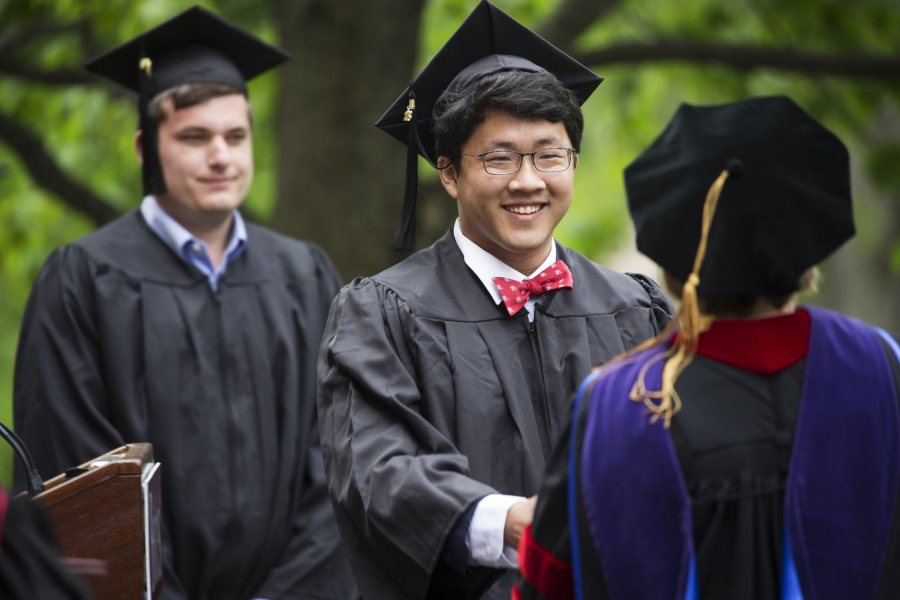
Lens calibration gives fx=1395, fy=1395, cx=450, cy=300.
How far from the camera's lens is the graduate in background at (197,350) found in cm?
475

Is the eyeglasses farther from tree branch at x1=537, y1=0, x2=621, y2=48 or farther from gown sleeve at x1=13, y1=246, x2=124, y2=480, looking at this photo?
tree branch at x1=537, y1=0, x2=621, y2=48

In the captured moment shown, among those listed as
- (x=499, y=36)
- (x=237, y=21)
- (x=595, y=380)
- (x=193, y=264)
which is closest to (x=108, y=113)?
(x=237, y=21)

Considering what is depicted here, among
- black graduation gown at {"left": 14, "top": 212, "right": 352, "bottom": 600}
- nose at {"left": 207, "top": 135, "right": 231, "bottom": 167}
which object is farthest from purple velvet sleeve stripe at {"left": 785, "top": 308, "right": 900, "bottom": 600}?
nose at {"left": 207, "top": 135, "right": 231, "bottom": 167}

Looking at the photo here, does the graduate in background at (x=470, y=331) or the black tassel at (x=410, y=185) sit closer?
the graduate in background at (x=470, y=331)

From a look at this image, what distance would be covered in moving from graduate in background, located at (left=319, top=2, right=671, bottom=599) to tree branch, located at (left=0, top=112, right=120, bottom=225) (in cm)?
405

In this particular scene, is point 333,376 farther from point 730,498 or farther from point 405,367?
point 730,498

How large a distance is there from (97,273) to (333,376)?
1.77 meters

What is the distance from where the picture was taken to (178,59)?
534cm

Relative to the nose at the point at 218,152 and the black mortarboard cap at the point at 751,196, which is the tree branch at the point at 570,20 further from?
the black mortarboard cap at the point at 751,196

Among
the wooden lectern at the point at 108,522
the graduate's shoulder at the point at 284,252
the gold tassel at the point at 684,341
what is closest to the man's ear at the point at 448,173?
the wooden lectern at the point at 108,522

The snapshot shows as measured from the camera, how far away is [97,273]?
4941mm

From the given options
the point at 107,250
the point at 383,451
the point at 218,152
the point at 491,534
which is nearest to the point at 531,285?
the point at 383,451

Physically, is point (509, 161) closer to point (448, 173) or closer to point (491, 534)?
point (448, 173)

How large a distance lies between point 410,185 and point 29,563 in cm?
172
